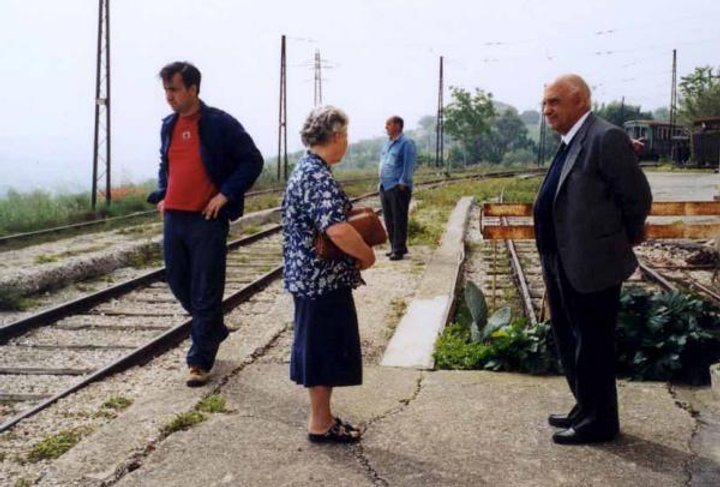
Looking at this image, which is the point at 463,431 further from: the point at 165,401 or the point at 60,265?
the point at 60,265

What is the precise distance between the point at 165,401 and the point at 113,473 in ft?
3.31

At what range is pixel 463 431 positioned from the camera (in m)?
4.01

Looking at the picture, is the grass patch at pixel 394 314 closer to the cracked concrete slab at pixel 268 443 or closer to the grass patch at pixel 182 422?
the cracked concrete slab at pixel 268 443

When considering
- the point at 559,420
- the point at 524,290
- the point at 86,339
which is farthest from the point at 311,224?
the point at 524,290

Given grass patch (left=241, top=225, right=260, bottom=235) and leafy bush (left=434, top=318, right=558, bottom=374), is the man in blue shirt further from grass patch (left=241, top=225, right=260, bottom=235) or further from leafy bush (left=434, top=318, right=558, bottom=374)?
grass patch (left=241, top=225, right=260, bottom=235)

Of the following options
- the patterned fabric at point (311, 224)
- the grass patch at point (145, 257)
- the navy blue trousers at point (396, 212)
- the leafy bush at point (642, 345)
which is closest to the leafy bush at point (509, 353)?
the leafy bush at point (642, 345)

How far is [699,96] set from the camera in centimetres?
5922

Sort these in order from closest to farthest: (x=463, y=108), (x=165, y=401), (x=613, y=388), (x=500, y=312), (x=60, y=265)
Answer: (x=613, y=388) < (x=165, y=401) < (x=500, y=312) < (x=60, y=265) < (x=463, y=108)

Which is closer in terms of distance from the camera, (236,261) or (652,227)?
(652,227)

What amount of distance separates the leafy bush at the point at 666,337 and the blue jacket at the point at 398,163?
4798 millimetres

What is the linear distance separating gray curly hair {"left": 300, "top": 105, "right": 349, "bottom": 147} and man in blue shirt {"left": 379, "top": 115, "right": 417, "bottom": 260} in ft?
19.6

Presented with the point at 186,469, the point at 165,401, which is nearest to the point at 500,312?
the point at 165,401

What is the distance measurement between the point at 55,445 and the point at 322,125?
86.0 inches

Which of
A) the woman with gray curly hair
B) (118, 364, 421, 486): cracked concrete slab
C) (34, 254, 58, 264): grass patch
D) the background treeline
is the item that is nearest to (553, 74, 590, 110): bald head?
the woman with gray curly hair
